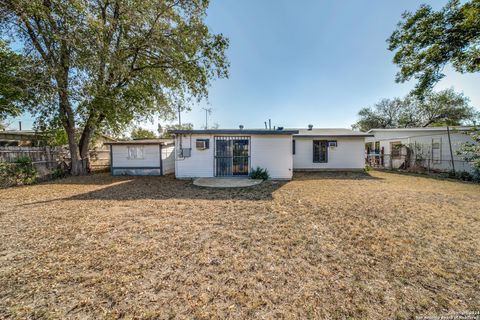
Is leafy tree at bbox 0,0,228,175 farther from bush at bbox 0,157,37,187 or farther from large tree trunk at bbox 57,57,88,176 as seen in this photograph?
bush at bbox 0,157,37,187

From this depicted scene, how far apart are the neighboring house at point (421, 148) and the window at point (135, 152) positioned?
16.9m

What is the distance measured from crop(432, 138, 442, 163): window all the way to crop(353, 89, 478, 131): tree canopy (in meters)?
10.0

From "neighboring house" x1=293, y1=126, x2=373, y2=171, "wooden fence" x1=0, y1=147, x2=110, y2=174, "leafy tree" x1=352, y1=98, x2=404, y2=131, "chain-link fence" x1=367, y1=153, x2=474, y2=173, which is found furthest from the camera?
"leafy tree" x1=352, y1=98, x2=404, y2=131

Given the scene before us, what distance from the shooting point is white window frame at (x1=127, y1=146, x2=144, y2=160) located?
39.8 ft

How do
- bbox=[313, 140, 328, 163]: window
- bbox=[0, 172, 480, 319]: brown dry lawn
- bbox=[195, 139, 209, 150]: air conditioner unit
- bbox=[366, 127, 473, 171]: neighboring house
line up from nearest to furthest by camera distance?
bbox=[0, 172, 480, 319]: brown dry lawn
bbox=[195, 139, 209, 150]: air conditioner unit
bbox=[366, 127, 473, 171]: neighboring house
bbox=[313, 140, 328, 163]: window

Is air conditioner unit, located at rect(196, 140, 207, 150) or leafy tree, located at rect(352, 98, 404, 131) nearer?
air conditioner unit, located at rect(196, 140, 207, 150)

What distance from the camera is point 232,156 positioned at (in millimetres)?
10398

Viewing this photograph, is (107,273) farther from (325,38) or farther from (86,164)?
(325,38)

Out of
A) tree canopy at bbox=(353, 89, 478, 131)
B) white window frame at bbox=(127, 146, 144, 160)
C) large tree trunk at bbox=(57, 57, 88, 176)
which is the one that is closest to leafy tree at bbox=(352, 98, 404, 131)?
tree canopy at bbox=(353, 89, 478, 131)

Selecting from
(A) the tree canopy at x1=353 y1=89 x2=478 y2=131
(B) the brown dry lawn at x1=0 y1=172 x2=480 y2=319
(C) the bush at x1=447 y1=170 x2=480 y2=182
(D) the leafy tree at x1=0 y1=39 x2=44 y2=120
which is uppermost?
(A) the tree canopy at x1=353 y1=89 x2=478 y2=131

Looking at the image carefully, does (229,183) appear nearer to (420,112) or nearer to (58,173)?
(58,173)

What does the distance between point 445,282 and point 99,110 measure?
13910 mm

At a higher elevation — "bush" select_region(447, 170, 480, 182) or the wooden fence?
the wooden fence

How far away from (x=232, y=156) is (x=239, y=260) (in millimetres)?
7630
